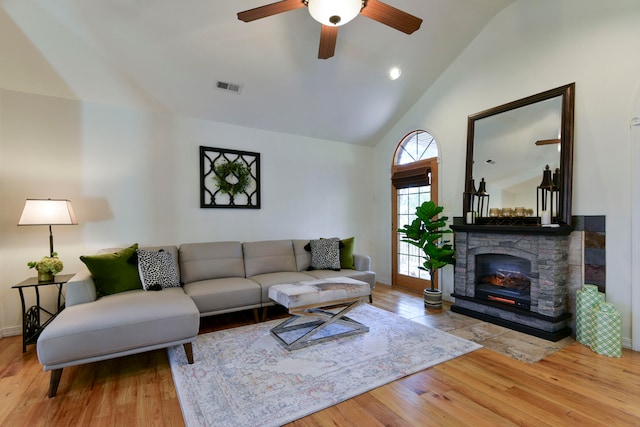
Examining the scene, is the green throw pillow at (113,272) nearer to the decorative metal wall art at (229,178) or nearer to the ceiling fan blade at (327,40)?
the decorative metal wall art at (229,178)

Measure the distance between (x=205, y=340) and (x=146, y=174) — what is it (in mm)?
2176

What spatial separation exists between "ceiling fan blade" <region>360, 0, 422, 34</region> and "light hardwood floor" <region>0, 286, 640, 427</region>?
107 inches

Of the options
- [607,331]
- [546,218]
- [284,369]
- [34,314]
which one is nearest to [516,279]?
[546,218]

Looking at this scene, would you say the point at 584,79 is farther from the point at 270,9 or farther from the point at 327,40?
the point at 270,9

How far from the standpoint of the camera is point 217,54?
341 centimetres

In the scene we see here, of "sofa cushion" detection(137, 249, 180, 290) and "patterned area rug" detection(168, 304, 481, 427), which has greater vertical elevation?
"sofa cushion" detection(137, 249, 180, 290)

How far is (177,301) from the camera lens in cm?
264

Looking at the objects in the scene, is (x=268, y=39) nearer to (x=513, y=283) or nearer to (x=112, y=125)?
(x=112, y=125)

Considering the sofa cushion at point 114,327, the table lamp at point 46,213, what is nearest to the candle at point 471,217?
the sofa cushion at point 114,327

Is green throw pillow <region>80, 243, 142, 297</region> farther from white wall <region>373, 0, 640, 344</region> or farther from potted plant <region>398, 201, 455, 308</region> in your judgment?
white wall <region>373, 0, 640, 344</region>

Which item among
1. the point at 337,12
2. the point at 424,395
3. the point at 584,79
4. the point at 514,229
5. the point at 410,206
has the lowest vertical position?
the point at 424,395

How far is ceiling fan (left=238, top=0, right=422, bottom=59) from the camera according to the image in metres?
2.12

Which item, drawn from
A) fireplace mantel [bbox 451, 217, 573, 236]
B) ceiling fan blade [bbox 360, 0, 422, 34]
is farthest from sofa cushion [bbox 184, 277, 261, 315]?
ceiling fan blade [bbox 360, 0, 422, 34]

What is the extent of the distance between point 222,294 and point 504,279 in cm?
327
